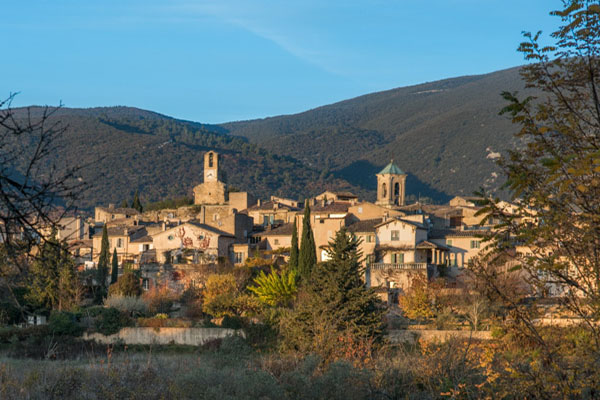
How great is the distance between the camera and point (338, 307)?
31.3 metres

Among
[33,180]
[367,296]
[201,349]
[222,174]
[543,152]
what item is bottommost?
[201,349]

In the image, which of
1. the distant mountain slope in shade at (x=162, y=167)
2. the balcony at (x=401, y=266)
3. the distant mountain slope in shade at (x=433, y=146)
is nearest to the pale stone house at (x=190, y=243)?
the balcony at (x=401, y=266)

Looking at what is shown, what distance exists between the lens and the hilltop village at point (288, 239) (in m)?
52.5

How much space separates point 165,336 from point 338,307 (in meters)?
11.0

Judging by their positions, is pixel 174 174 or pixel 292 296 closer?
pixel 292 296

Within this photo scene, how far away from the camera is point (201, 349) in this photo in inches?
1417

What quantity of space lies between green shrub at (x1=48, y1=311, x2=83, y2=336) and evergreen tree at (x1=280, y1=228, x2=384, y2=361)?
11.8 meters

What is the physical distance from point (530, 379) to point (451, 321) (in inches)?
1166

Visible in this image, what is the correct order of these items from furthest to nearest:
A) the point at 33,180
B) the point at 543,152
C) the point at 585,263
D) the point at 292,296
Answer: the point at 292,296, the point at 543,152, the point at 585,263, the point at 33,180

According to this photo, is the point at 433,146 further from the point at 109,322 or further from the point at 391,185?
the point at 109,322

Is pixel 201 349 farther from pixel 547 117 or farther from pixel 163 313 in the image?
pixel 547 117

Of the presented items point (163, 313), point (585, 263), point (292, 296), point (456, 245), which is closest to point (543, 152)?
point (585, 263)

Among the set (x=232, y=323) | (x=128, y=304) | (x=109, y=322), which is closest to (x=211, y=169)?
(x=128, y=304)

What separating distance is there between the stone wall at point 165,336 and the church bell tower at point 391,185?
4456 centimetres
